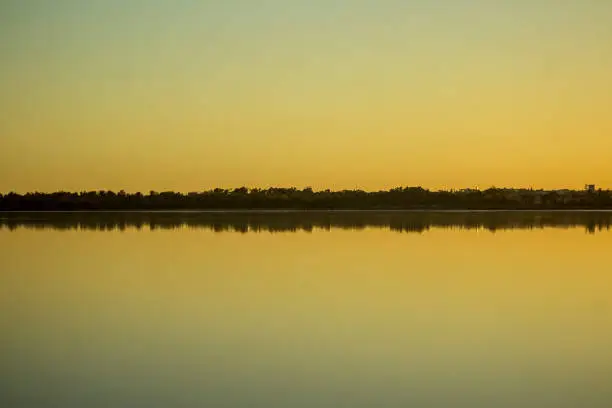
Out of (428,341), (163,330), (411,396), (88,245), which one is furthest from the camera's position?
(88,245)

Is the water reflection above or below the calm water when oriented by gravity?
above

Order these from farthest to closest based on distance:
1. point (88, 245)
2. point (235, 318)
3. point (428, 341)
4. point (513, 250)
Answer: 1. point (88, 245)
2. point (513, 250)
3. point (235, 318)
4. point (428, 341)

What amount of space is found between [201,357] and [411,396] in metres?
2.09

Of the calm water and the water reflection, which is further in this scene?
the water reflection

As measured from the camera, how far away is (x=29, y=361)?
21.9ft

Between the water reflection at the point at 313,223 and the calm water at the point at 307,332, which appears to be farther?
the water reflection at the point at 313,223

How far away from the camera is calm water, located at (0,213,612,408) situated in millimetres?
5746

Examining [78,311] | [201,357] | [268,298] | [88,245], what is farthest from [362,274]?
[88,245]

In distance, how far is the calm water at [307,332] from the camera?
575 cm

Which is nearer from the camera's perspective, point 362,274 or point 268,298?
point 268,298

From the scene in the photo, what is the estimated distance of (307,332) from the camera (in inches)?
311

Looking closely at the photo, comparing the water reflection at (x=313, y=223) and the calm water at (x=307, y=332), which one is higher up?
the water reflection at (x=313, y=223)

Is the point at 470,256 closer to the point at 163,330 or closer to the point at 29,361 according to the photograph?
the point at 163,330

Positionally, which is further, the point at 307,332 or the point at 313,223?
the point at 313,223
